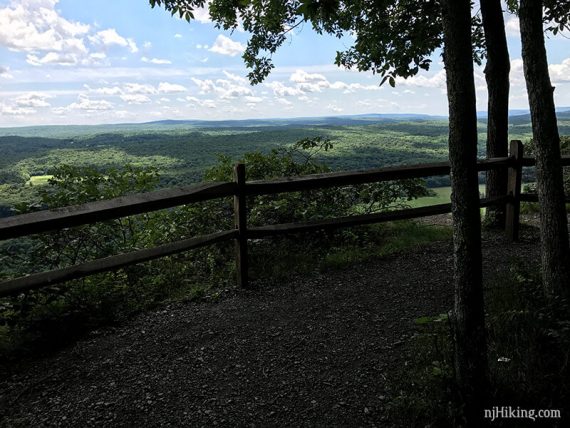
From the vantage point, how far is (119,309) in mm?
4941

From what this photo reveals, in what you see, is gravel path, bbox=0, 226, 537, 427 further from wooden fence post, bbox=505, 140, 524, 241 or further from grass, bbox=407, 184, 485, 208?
grass, bbox=407, 184, 485, 208

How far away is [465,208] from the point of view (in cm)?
293

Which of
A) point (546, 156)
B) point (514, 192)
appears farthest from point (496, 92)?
point (546, 156)

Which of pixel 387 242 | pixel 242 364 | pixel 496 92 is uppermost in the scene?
pixel 496 92

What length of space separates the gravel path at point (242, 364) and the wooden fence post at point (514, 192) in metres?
2.55

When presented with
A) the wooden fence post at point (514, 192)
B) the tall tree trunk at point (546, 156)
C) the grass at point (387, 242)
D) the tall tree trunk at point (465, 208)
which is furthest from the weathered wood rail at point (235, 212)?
the tall tree trunk at point (465, 208)

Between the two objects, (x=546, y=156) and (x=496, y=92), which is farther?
(x=496, y=92)

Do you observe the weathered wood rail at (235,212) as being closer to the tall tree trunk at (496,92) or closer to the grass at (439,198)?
the tall tree trunk at (496,92)

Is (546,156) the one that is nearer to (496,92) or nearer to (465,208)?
(465,208)

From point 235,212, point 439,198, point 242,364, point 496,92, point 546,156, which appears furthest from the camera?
point 439,198

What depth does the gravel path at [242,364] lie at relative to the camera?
10.6 feet

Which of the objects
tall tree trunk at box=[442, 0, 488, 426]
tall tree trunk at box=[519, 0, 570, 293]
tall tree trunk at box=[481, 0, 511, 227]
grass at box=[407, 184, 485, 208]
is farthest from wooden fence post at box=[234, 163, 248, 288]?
tall tree trunk at box=[481, 0, 511, 227]

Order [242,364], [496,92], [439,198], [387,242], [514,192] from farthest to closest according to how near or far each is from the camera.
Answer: [439,198] < [496,92] < [387,242] < [514,192] < [242,364]

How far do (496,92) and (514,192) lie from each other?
1.93 metres
